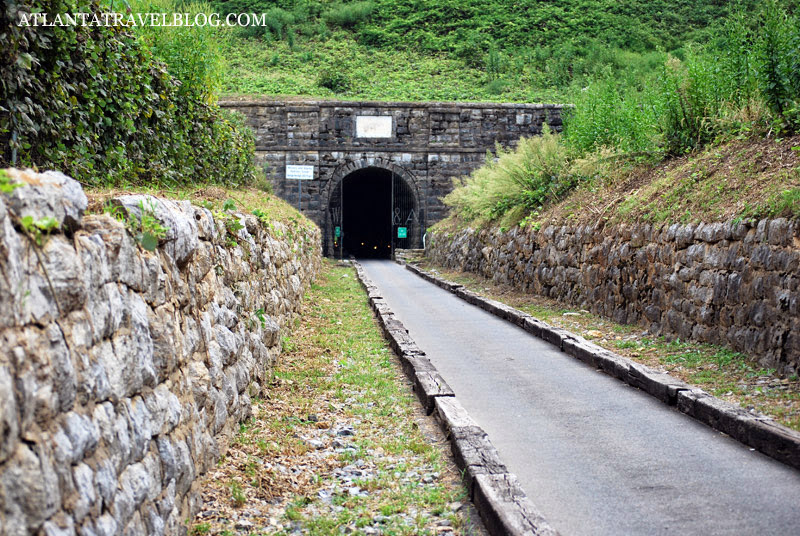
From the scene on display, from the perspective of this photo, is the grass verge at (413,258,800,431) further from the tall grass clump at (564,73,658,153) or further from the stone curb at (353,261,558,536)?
the tall grass clump at (564,73,658,153)

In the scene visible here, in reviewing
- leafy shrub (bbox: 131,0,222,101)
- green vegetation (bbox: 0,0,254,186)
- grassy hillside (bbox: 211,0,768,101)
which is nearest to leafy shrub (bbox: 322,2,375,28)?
grassy hillside (bbox: 211,0,768,101)

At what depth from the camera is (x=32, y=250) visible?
2232 mm

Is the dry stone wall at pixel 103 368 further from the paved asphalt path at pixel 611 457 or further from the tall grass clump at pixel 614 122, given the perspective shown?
the tall grass clump at pixel 614 122

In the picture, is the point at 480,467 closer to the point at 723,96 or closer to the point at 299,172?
the point at 723,96

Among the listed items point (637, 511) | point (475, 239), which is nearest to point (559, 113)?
point (475, 239)

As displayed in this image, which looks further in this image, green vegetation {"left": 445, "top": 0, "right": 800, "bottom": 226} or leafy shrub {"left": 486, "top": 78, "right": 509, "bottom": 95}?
leafy shrub {"left": 486, "top": 78, "right": 509, "bottom": 95}

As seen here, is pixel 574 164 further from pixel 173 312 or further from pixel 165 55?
pixel 173 312

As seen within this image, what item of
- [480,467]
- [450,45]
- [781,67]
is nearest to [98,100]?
[480,467]

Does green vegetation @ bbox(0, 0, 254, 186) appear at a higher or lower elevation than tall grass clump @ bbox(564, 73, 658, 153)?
lower

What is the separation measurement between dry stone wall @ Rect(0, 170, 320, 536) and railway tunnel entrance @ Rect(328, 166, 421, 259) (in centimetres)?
2453

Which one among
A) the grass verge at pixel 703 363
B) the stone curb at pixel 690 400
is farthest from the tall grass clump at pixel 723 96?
the stone curb at pixel 690 400

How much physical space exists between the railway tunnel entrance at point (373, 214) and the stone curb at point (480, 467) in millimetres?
22201

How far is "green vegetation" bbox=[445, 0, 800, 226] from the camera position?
317 inches

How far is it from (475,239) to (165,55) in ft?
35.6
